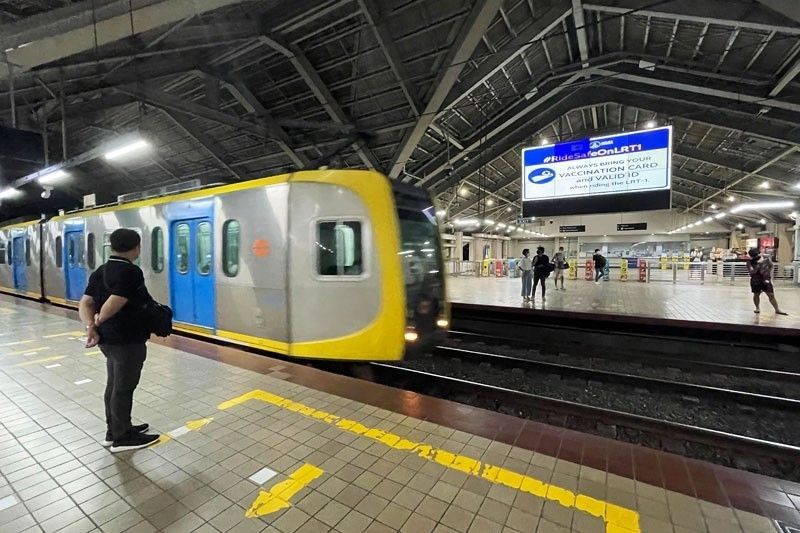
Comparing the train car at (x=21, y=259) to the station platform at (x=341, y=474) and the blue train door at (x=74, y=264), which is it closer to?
the blue train door at (x=74, y=264)

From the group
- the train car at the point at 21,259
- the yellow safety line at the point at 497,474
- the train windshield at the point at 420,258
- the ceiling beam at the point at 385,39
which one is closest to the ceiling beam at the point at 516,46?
the ceiling beam at the point at 385,39

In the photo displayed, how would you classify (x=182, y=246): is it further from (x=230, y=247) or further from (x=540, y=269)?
(x=540, y=269)

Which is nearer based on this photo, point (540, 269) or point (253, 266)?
Result: point (253, 266)

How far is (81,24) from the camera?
6.29 m

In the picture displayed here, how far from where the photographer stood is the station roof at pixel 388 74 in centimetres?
790

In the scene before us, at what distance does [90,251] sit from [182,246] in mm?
3935

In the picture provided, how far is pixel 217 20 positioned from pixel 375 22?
152 inches

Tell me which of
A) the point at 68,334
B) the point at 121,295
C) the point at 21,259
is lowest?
the point at 68,334

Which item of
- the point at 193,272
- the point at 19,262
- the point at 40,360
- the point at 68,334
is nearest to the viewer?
the point at 40,360

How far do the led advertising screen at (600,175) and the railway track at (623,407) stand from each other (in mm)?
6492

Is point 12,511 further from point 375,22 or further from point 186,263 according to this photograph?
point 375,22

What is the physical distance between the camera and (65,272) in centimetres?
930

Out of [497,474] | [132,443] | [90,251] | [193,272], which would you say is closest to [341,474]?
[497,474]

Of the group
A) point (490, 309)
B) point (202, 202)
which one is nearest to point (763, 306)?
point (490, 309)
